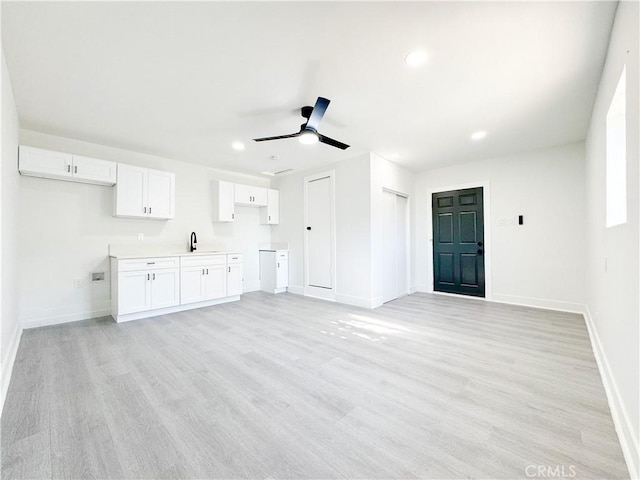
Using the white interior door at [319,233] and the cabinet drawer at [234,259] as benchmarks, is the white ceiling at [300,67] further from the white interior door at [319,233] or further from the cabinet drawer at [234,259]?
the cabinet drawer at [234,259]

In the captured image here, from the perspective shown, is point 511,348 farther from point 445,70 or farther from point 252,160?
point 252,160

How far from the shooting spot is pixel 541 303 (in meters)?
4.29

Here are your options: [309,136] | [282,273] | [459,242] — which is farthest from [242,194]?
[459,242]

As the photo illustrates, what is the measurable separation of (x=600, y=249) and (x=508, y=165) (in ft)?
8.55

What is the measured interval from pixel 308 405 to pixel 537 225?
4.64 meters

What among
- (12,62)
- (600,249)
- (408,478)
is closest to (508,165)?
(600,249)

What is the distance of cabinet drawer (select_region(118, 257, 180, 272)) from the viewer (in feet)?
12.0

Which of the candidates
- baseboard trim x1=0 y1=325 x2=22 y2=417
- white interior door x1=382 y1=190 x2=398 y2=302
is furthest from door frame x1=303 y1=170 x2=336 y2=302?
baseboard trim x1=0 y1=325 x2=22 y2=417

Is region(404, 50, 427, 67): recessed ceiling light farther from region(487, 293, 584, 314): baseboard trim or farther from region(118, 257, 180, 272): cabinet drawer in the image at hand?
region(487, 293, 584, 314): baseboard trim

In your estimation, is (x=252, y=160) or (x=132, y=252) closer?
(x=132, y=252)

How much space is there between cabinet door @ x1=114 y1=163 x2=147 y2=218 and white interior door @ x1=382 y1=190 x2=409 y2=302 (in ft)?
12.9

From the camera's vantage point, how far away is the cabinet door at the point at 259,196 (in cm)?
556

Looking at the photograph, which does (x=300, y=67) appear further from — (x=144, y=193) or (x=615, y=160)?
(x=144, y=193)

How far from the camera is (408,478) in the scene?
1239 mm
